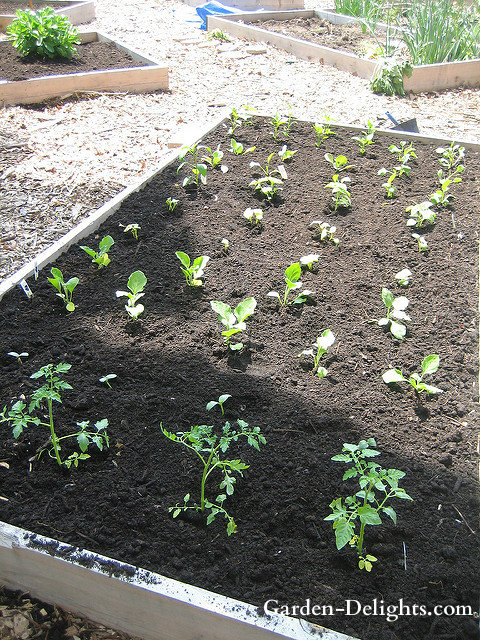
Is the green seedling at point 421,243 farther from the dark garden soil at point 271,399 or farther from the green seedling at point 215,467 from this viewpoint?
the green seedling at point 215,467

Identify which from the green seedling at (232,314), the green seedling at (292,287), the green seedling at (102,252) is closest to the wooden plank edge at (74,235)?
the green seedling at (102,252)

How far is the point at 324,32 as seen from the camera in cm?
809

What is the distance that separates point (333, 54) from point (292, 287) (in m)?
5.32

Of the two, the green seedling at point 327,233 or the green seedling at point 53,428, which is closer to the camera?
the green seedling at point 53,428

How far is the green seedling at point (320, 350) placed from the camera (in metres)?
2.47

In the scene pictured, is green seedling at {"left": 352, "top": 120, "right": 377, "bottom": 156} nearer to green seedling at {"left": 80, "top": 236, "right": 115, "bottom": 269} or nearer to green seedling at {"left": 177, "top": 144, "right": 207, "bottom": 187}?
green seedling at {"left": 177, "top": 144, "right": 207, "bottom": 187}

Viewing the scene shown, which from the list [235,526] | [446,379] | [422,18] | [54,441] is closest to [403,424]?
[446,379]

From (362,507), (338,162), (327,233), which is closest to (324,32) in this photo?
(338,162)

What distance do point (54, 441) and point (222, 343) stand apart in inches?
34.8

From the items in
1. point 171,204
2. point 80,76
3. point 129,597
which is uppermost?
point 80,76

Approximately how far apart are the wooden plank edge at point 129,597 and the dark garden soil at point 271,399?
90 mm

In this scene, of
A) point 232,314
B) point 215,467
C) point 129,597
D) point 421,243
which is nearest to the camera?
point 129,597

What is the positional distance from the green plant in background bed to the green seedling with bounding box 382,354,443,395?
5.59 m

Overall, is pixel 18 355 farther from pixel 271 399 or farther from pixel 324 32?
pixel 324 32
